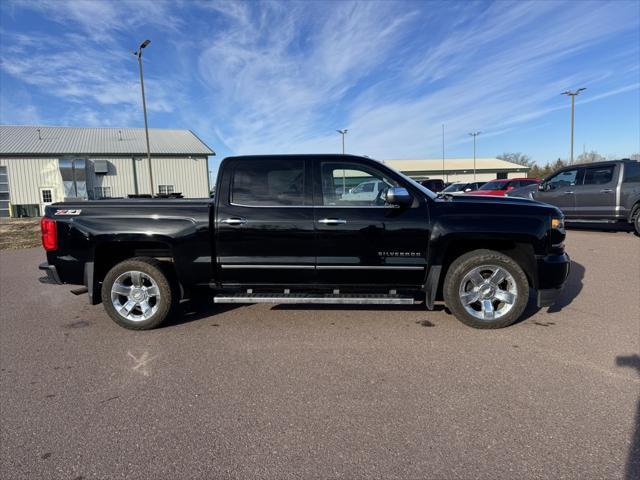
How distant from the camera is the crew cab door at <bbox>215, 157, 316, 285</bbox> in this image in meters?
4.25

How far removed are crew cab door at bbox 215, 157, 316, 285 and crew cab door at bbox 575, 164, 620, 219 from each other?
995 centimetres

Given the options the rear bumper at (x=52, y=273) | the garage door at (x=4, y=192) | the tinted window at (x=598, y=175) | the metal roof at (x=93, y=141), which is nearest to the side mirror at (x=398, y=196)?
the rear bumper at (x=52, y=273)

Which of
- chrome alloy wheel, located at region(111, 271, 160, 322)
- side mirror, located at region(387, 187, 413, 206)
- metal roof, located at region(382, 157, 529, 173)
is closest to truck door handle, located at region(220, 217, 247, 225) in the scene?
chrome alloy wheel, located at region(111, 271, 160, 322)

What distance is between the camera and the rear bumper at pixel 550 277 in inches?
163

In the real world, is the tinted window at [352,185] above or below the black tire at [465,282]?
above

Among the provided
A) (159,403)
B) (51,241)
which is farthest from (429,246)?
(51,241)

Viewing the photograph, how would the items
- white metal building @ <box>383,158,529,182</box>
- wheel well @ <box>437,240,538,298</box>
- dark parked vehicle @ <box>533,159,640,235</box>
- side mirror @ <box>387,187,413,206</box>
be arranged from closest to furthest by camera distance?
side mirror @ <box>387,187,413,206</box> < wheel well @ <box>437,240,538,298</box> < dark parked vehicle @ <box>533,159,640,235</box> < white metal building @ <box>383,158,529,182</box>

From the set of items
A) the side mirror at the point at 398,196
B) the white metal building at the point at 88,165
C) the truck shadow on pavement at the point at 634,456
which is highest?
the white metal building at the point at 88,165

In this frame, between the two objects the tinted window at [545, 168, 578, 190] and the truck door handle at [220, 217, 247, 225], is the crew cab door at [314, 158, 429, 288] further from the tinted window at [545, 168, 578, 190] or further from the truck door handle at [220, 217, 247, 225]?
the tinted window at [545, 168, 578, 190]

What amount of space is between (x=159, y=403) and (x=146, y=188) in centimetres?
3581

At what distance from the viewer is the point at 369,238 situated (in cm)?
419

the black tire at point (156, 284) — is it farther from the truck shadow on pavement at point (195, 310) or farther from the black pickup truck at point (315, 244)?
the truck shadow on pavement at point (195, 310)

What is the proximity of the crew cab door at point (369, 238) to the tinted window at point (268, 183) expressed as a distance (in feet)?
0.83

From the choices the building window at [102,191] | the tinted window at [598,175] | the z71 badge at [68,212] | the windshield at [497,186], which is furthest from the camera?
the building window at [102,191]
